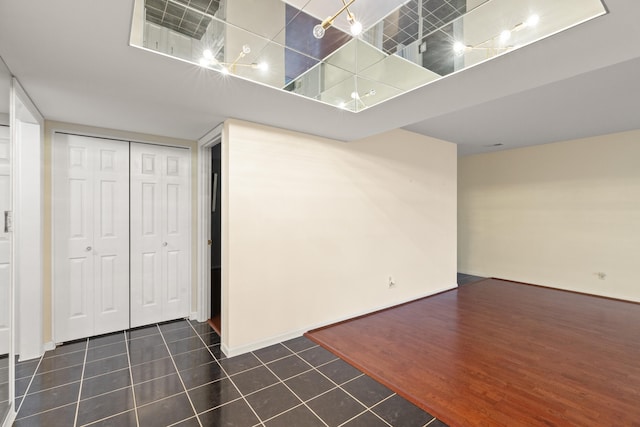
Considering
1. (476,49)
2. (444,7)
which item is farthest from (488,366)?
(444,7)

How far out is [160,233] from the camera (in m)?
3.48

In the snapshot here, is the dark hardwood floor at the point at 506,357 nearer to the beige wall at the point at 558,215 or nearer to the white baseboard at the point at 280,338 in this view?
the white baseboard at the point at 280,338

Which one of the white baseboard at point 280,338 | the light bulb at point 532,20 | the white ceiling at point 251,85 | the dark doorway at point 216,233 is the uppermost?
the light bulb at point 532,20

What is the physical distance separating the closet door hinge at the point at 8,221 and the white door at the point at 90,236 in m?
1.03

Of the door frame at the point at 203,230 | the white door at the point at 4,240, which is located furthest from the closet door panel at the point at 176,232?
the white door at the point at 4,240

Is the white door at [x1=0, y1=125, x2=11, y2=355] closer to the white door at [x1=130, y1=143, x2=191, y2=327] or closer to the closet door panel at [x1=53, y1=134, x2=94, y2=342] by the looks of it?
the closet door panel at [x1=53, y1=134, x2=94, y2=342]

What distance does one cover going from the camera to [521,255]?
551 centimetres

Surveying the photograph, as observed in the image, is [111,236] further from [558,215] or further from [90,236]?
[558,215]

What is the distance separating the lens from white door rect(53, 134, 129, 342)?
292cm

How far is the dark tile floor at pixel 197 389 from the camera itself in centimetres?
191

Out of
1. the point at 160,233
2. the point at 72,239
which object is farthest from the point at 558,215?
the point at 72,239

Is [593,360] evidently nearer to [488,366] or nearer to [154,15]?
[488,366]

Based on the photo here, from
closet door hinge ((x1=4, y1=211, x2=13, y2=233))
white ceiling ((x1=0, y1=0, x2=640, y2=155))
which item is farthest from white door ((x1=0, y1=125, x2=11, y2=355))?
white ceiling ((x1=0, y1=0, x2=640, y2=155))

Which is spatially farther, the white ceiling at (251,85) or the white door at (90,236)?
the white door at (90,236)
